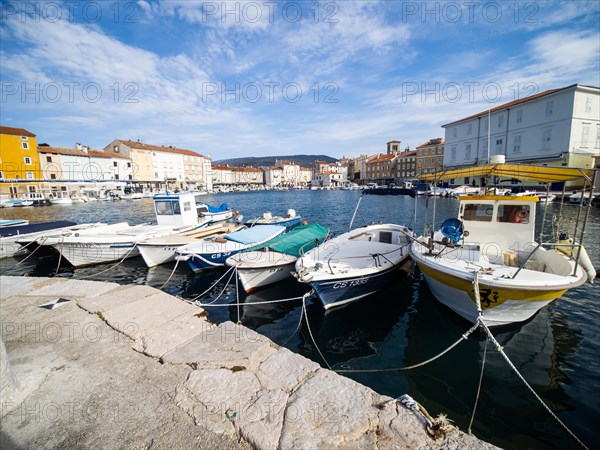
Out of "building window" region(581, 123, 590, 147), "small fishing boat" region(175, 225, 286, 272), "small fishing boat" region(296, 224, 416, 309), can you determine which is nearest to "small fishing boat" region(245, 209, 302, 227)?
"small fishing boat" region(175, 225, 286, 272)

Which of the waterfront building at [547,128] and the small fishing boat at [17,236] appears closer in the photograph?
the small fishing boat at [17,236]

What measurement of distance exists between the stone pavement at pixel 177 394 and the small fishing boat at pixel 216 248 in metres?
6.93

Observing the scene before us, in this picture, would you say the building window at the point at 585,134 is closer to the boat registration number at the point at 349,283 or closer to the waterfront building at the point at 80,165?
the boat registration number at the point at 349,283

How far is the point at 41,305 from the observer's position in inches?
211

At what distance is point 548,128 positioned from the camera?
1644 inches

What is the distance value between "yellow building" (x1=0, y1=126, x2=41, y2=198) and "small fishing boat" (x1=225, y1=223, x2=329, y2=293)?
64.1 m

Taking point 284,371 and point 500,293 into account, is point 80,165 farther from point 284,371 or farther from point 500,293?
point 500,293

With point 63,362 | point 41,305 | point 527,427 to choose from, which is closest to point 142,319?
point 63,362

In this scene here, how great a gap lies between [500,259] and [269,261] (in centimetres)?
737

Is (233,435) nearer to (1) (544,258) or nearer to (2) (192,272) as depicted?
(1) (544,258)

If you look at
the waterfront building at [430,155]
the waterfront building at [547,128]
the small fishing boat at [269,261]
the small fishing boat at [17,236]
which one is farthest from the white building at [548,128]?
the small fishing boat at [17,236]

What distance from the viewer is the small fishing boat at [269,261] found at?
9.84 meters

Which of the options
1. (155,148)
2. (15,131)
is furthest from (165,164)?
(15,131)

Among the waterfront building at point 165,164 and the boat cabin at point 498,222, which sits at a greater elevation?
the waterfront building at point 165,164
